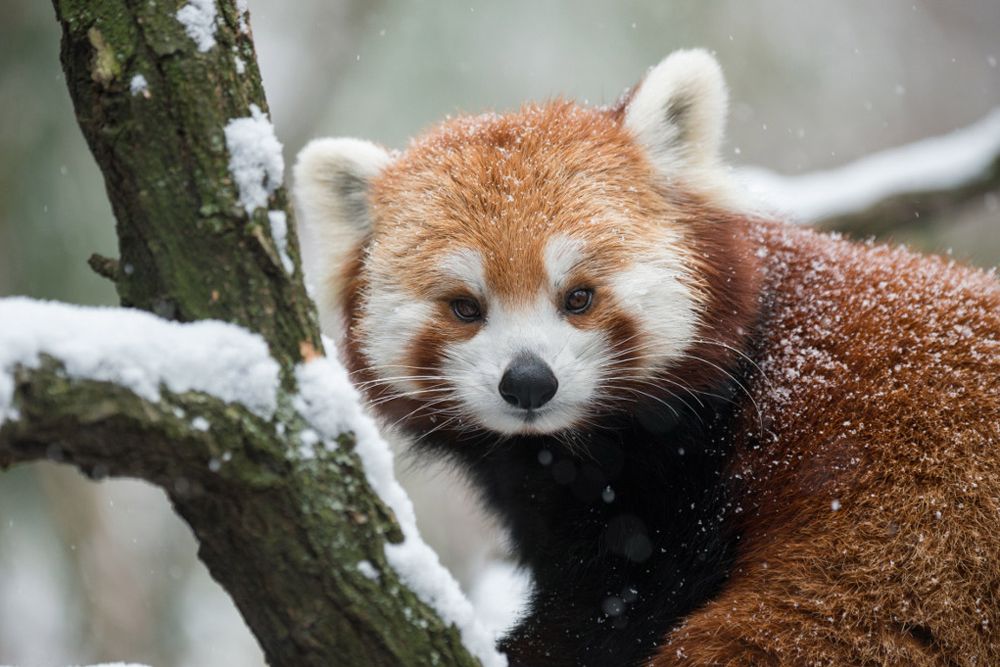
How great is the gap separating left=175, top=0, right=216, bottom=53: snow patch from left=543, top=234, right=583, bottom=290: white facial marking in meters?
1.37

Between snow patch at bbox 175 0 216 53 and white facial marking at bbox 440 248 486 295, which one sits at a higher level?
snow patch at bbox 175 0 216 53

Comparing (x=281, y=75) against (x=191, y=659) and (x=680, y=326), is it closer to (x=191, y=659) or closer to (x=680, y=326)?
(x=191, y=659)

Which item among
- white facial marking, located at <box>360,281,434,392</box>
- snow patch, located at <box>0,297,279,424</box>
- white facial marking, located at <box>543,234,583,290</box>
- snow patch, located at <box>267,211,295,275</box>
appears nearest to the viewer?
snow patch, located at <box>0,297,279,424</box>

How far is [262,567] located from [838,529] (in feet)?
5.44

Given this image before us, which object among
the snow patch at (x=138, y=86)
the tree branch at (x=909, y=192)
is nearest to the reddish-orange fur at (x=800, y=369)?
the snow patch at (x=138, y=86)

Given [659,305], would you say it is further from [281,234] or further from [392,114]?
[392,114]

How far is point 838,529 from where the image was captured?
2.79 m

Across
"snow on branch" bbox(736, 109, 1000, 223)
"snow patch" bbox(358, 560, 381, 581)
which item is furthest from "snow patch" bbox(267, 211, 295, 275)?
"snow on branch" bbox(736, 109, 1000, 223)

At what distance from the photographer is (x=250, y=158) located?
2078mm

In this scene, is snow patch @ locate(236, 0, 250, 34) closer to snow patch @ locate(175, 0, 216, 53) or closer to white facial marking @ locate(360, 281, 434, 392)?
snow patch @ locate(175, 0, 216, 53)

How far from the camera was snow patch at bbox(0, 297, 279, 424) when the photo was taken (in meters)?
1.76

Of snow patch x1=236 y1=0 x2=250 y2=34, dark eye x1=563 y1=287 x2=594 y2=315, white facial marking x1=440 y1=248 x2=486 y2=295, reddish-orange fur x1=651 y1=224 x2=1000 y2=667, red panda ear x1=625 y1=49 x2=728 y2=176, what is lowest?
reddish-orange fur x1=651 y1=224 x2=1000 y2=667

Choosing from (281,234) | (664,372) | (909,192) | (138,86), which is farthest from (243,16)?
(909,192)

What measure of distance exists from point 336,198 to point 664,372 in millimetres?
1403
